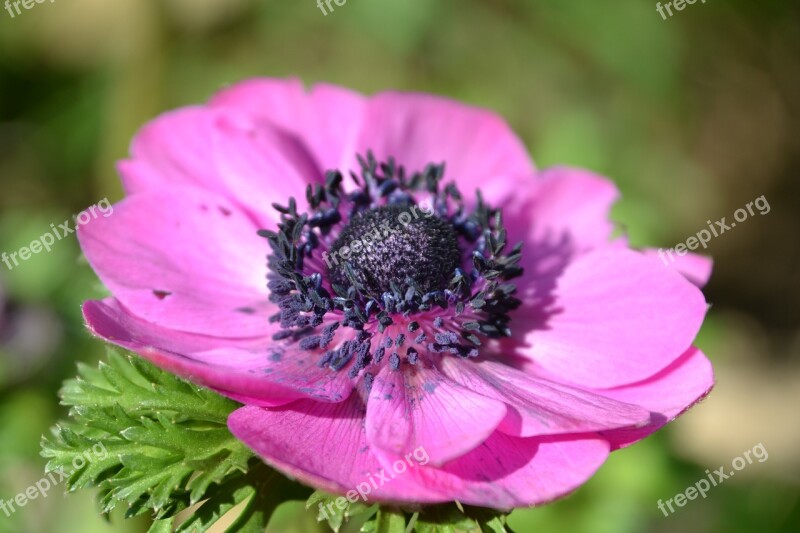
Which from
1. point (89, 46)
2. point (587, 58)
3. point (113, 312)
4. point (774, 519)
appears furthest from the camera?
point (89, 46)

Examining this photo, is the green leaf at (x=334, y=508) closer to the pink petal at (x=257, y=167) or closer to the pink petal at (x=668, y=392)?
the pink petal at (x=668, y=392)

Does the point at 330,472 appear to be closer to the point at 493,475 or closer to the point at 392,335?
the point at 493,475

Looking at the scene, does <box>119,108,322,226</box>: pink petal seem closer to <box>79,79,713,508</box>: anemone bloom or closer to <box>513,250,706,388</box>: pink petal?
<box>79,79,713,508</box>: anemone bloom

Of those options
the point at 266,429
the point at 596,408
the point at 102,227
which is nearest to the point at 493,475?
the point at 596,408

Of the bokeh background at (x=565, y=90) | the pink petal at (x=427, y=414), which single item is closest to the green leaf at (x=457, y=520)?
the pink petal at (x=427, y=414)

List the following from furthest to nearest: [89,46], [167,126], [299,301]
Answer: [89,46] < [167,126] < [299,301]

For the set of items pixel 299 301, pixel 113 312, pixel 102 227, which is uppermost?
pixel 102 227
